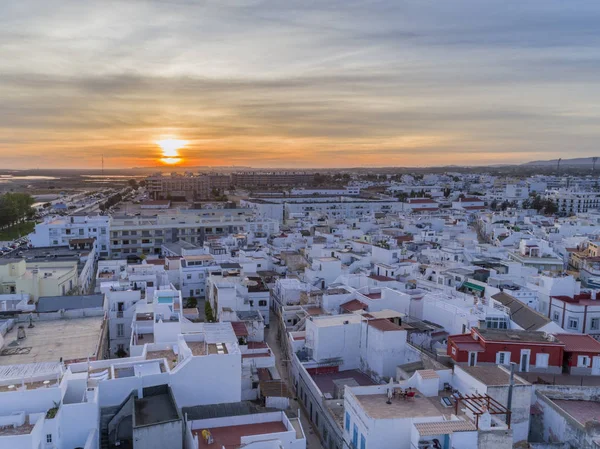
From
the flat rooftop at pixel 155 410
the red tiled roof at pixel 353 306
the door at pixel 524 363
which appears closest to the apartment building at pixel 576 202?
the red tiled roof at pixel 353 306

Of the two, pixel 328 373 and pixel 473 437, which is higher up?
pixel 473 437

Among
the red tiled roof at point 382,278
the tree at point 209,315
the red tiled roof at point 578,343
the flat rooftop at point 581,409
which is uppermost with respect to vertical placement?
the red tiled roof at point 578,343

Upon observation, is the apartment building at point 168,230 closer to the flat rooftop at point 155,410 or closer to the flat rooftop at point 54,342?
the flat rooftop at point 54,342

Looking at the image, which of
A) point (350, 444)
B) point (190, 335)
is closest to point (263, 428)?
point (350, 444)

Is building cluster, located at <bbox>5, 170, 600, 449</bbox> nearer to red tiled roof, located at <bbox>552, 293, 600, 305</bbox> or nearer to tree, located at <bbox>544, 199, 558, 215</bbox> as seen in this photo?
red tiled roof, located at <bbox>552, 293, 600, 305</bbox>

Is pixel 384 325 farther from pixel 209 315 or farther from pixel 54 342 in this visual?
pixel 54 342

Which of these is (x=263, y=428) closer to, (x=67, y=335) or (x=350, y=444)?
(x=350, y=444)
